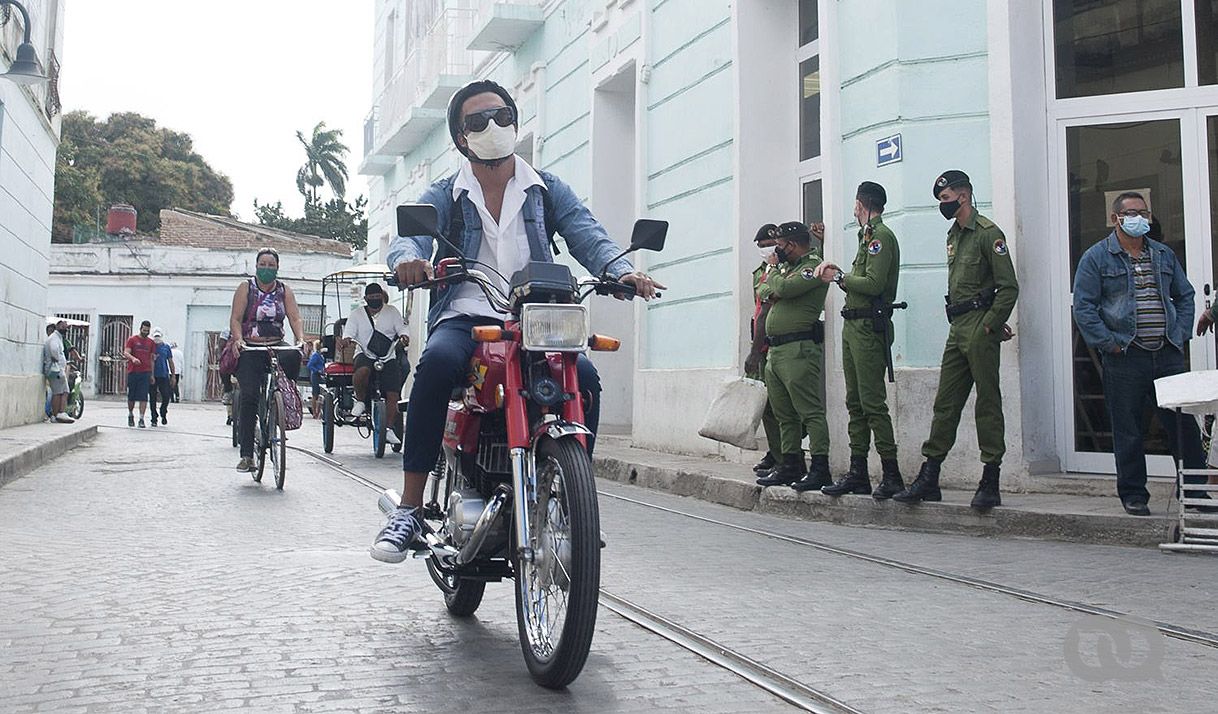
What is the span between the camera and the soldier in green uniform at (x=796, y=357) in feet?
27.3

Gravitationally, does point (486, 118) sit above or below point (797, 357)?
above

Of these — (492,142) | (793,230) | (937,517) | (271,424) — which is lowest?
(937,517)

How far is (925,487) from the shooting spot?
7598 millimetres

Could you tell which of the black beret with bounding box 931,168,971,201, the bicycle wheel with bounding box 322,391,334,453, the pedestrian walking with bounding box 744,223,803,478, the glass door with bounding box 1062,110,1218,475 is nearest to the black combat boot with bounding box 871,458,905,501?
the pedestrian walking with bounding box 744,223,803,478

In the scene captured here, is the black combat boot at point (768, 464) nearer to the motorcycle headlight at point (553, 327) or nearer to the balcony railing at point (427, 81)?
the motorcycle headlight at point (553, 327)

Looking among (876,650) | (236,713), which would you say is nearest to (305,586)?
(236,713)

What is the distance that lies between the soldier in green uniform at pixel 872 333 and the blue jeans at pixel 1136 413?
1.36 meters

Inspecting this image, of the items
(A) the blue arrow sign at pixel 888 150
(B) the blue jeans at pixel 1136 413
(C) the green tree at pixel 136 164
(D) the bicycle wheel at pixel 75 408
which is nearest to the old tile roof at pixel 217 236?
(C) the green tree at pixel 136 164

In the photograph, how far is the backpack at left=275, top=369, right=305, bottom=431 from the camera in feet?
31.0

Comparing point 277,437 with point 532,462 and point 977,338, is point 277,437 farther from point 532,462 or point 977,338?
point 532,462

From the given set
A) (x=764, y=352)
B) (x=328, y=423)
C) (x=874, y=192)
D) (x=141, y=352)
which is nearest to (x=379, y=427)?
(x=328, y=423)

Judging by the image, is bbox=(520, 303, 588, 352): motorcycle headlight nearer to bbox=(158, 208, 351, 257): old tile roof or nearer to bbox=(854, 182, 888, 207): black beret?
bbox=(854, 182, 888, 207): black beret

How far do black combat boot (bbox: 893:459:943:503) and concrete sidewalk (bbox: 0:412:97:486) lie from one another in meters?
7.18

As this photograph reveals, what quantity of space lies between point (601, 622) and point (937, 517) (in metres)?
3.67
